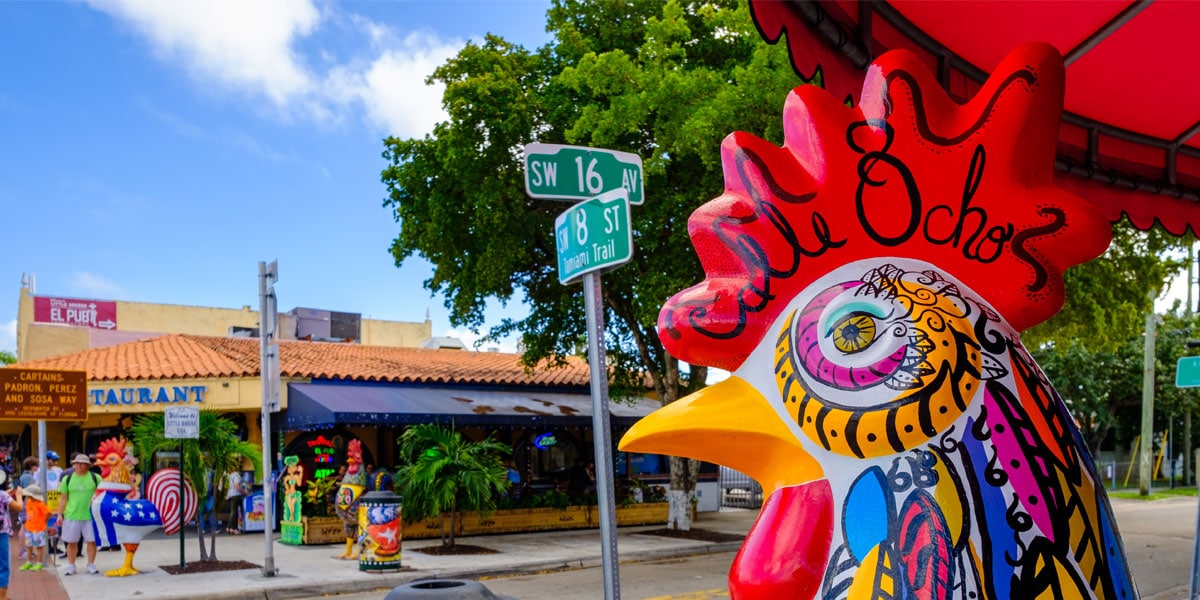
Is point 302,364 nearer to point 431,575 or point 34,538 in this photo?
point 34,538

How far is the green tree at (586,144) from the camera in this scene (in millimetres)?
13375

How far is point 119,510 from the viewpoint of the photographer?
12.7 metres

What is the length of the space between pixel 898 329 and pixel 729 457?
1.46 feet

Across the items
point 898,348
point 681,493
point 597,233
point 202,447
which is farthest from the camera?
point 681,493

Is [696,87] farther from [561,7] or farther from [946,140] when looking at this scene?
[946,140]

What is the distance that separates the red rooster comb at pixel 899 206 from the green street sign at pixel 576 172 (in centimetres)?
212

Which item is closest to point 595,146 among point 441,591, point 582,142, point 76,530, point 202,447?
point 582,142

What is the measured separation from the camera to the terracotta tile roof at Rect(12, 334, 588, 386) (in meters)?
20.1

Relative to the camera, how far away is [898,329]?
1.94 metres

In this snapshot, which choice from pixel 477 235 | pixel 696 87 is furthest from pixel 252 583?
pixel 696 87


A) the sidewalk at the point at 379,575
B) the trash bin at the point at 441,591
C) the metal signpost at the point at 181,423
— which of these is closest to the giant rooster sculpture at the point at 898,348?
the trash bin at the point at 441,591

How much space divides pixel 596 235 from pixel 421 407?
16093 millimetres

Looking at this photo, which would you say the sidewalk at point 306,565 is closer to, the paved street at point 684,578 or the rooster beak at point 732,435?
the paved street at point 684,578

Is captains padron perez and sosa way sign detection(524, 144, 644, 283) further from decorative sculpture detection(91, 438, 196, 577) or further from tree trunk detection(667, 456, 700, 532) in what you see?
tree trunk detection(667, 456, 700, 532)
